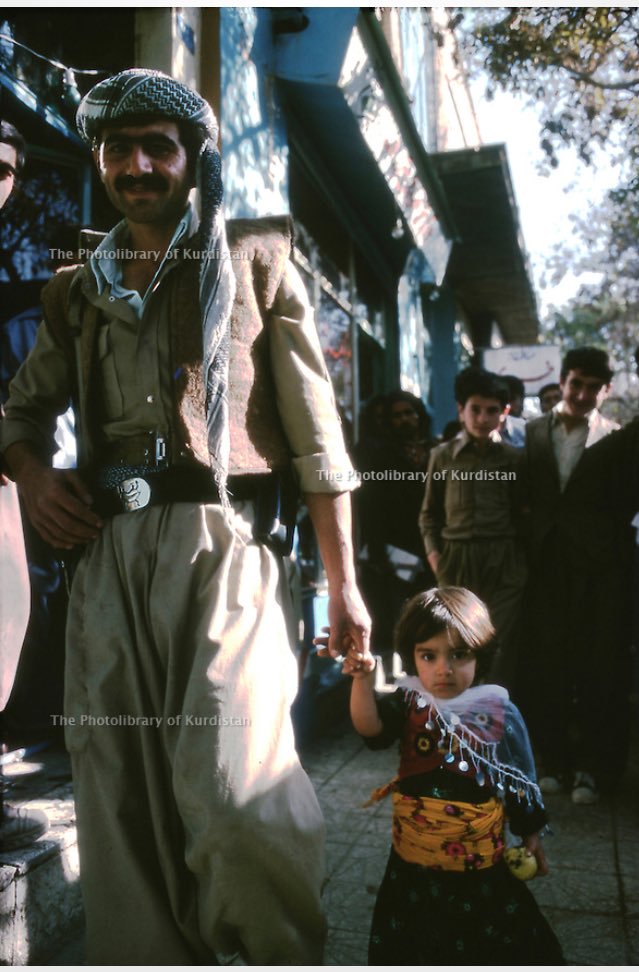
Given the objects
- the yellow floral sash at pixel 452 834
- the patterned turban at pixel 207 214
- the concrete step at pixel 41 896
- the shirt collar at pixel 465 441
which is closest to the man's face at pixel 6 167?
the patterned turban at pixel 207 214

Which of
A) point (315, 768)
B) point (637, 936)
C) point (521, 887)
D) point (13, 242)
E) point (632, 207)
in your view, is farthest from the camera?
point (632, 207)

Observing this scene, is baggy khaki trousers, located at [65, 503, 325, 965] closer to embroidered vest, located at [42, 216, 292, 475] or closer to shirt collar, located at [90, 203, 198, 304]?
embroidered vest, located at [42, 216, 292, 475]

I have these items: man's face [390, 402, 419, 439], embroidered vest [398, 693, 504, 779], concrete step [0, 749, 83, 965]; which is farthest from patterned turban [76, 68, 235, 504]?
man's face [390, 402, 419, 439]

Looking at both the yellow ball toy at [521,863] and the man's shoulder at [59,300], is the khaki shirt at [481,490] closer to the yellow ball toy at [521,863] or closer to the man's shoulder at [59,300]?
the yellow ball toy at [521,863]

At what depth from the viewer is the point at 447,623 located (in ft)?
6.57

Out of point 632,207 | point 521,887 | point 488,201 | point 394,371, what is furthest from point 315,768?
point 488,201

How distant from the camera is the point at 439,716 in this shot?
6.52 ft

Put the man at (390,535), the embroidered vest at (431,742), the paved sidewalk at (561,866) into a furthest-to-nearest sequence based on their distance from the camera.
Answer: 1. the man at (390,535)
2. the paved sidewalk at (561,866)
3. the embroidered vest at (431,742)

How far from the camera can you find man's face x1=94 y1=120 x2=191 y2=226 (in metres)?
1.79

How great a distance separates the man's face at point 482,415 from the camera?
13.4 feet

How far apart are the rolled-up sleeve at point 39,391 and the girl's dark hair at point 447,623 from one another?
0.95 m

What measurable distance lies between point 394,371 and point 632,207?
3.60 meters

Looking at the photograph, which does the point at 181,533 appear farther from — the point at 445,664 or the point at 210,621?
the point at 445,664

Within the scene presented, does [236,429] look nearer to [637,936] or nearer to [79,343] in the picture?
[79,343]
